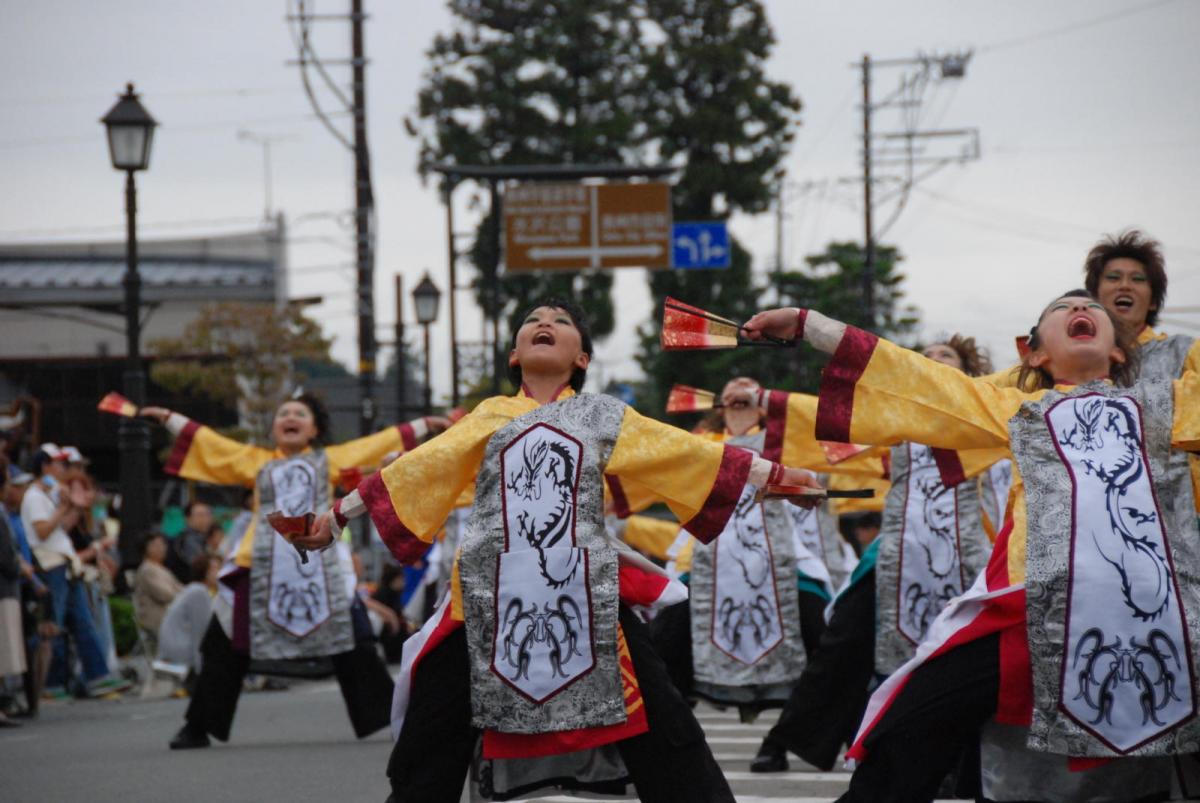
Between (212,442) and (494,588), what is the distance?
4.94 meters

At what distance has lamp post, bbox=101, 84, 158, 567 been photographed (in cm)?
1299

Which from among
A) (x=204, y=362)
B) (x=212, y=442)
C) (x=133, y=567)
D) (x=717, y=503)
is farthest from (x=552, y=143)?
(x=717, y=503)

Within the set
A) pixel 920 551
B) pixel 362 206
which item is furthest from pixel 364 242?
pixel 920 551

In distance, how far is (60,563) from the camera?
11.7m

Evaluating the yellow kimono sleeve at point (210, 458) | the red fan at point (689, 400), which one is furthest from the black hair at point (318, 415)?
the red fan at point (689, 400)

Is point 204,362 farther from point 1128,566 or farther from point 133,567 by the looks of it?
point 1128,566

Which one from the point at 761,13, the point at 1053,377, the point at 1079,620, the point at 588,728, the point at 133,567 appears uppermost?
the point at 761,13

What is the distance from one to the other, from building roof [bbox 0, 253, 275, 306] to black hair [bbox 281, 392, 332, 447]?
106 ft

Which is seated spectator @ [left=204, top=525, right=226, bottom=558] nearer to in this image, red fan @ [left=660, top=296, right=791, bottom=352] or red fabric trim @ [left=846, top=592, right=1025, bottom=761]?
red fan @ [left=660, top=296, right=791, bottom=352]

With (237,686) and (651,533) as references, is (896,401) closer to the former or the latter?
(237,686)

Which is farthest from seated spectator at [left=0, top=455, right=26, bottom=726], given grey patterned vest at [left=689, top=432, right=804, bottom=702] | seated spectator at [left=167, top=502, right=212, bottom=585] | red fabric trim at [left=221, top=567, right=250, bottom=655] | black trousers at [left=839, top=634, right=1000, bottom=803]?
black trousers at [left=839, top=634, right=1000, bottom=803]

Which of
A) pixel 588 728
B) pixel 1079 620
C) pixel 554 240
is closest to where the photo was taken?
pixel 1079 620

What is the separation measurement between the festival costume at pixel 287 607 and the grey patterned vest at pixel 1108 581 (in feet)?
15.4

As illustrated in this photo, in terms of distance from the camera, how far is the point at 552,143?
36656 mm
